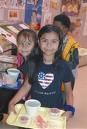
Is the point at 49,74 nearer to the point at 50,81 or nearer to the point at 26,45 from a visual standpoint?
the point at 50,81

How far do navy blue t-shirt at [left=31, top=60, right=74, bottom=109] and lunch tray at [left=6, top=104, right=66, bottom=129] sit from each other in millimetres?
234

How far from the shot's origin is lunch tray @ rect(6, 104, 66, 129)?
51.1 inches

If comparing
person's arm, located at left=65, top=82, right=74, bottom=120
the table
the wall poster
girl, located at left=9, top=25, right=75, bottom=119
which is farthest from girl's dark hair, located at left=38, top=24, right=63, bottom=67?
the wall poster

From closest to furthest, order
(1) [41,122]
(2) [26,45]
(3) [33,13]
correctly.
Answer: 1. (1) [41,122]
2. (2) [26,45]
3. (3) [33,13]

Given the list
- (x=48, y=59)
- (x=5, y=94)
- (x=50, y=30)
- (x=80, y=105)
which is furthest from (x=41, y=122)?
(x=80, y=105)

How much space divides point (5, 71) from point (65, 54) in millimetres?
492

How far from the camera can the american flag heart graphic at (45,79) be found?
64.6 inches

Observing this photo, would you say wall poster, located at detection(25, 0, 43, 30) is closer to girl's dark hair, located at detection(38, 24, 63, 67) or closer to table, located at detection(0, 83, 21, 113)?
table, located at detection(0, 83, 21, 113)

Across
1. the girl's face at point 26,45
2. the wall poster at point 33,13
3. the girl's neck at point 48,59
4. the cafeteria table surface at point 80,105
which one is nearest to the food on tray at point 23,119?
the girl's neck at point 48,59

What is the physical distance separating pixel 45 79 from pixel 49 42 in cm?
22

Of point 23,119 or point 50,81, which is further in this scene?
point 50,81

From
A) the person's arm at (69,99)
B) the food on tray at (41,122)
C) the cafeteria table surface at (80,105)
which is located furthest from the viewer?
the cafeteria table surface at (80,105)

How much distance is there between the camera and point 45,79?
1.64 m

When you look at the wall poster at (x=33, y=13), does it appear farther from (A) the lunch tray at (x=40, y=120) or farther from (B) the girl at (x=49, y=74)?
(A) the lunch tray at (x=40, y=120)
